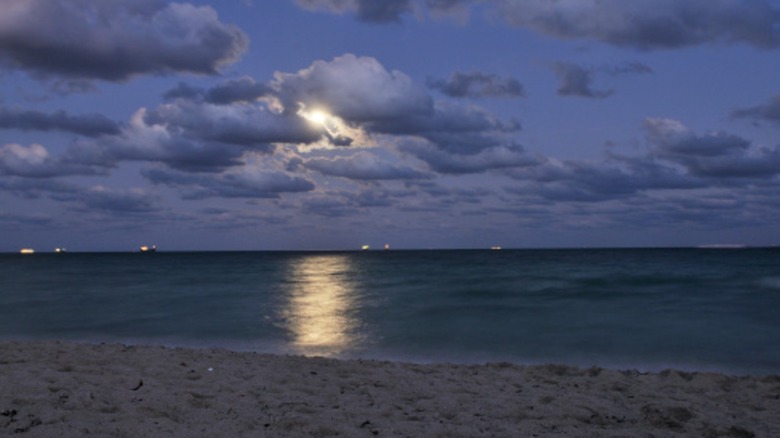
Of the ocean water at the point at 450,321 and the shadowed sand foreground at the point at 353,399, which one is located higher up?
the shadowed sand foreground at the point at 353,399

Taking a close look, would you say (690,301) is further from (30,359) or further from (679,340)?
(30,359)

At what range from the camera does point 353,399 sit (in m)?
7.67

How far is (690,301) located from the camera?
26.3 metres

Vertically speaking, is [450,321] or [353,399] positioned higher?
[353,399]

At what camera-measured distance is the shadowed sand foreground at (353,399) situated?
20.5ft

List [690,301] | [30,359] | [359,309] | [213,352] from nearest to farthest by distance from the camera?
[30,359] < [213,352] < [359,309] < [690,301]

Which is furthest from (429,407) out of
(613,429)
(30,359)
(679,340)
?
(679,340)

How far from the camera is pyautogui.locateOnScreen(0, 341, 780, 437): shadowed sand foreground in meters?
6.25

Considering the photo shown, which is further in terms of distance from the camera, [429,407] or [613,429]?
[429,407]

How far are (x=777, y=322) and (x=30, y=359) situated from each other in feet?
67.4

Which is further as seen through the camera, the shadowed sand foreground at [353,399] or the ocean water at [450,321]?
the ocean water at [450,321]

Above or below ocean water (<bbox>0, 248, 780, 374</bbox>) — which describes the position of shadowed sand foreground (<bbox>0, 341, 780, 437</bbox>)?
above

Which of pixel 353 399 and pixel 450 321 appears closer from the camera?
pixel 353 399

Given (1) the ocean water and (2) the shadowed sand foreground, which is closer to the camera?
(2) the shadowed sand foreground
